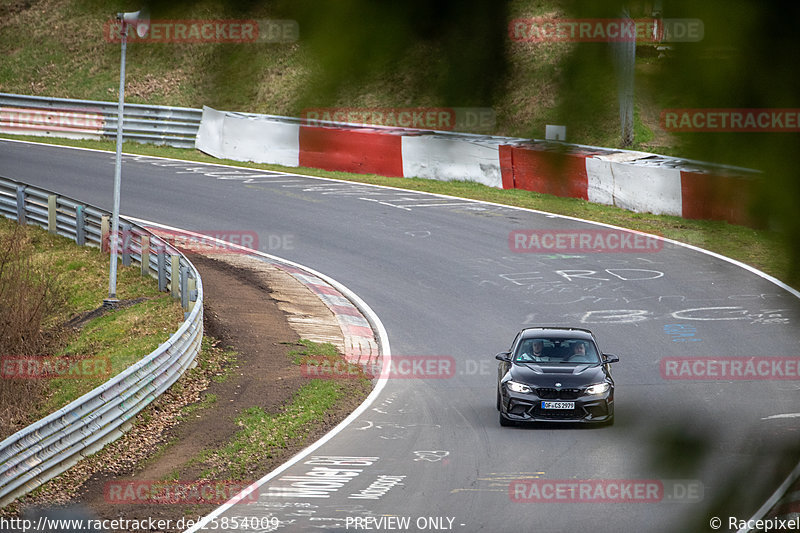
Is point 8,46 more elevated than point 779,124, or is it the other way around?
point 8,46

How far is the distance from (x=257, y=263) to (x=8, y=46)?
77.2 ft

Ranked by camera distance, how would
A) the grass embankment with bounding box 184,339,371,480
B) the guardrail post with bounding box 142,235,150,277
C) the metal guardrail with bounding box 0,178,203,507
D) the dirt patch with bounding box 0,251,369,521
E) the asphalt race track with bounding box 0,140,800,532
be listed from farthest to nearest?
1. the guardrail post with bounding box 142,235,150,277
2. the grass embankment with bounding box 184,339,371,480
3. the dirt patch with bounding box 0,251,369,521
4. the metal guardrail with bounding box 0,178,203,507
5. the asphalt race track with bounding box 0,140,800,532

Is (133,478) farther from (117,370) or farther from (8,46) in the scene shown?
(8,46)

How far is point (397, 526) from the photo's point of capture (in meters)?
10.6

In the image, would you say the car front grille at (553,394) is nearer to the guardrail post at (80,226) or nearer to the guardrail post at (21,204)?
the guardrail post at (80,226)

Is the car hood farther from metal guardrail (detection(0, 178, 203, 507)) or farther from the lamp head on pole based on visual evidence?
the lamp head on pole

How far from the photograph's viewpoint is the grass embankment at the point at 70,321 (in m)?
17.4

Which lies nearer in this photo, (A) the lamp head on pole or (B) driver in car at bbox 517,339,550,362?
(A) the lamp head on pole

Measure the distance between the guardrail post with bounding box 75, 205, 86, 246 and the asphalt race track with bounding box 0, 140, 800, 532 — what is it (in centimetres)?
256

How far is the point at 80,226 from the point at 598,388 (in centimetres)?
1701

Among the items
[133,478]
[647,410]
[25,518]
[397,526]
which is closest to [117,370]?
[133,478]

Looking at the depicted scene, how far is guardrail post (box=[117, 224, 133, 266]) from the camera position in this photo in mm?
24138

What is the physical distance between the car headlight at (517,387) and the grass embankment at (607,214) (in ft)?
8.96

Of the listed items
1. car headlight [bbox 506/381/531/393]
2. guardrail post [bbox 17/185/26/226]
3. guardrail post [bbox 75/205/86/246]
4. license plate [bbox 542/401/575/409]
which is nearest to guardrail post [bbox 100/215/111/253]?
guardrail post [bbox 75/205/86/246]
